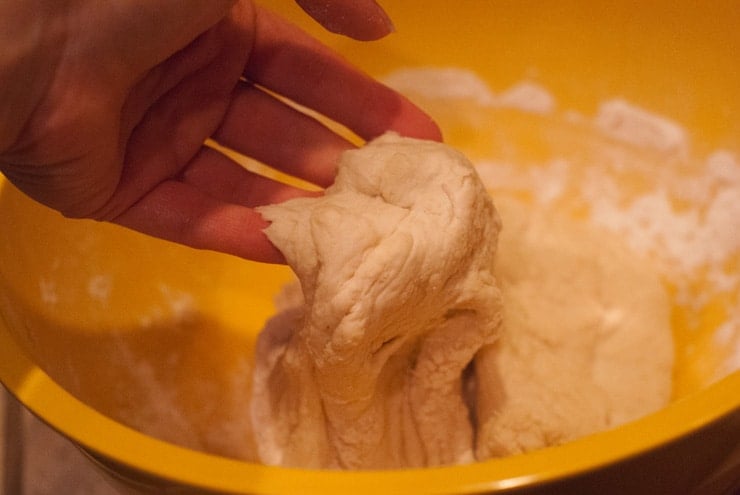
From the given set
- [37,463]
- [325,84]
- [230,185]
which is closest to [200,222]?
[230,185]

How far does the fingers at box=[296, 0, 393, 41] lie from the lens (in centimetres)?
75

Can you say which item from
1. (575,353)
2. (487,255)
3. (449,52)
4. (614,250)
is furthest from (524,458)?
(449,52)

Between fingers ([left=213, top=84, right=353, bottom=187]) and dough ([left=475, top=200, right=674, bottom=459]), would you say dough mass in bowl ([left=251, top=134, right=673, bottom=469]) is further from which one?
fingers ([left=213, top=84, right=353, bottom=187])

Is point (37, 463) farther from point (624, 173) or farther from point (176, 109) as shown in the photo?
point (624, 173)

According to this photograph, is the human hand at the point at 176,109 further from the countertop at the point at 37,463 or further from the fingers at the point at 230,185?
the countertop at the point at 37,463

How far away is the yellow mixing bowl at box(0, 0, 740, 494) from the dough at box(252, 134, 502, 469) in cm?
11

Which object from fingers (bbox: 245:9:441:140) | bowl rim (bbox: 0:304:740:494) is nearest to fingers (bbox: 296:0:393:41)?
fingers (bbox: 245:9:441:140)

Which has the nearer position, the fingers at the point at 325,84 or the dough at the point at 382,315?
the dough at the point at 382,315

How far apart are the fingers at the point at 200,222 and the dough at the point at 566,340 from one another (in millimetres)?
290

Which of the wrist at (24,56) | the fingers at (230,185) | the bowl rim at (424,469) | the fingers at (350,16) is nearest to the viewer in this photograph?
the bowl rim at (424,469)

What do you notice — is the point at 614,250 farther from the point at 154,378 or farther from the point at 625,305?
the point at 154,378

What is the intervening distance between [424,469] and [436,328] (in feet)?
1.03

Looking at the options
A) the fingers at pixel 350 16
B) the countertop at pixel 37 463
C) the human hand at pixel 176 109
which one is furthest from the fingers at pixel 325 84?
the countertop at pixel 37 463

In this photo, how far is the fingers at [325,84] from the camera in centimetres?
87
